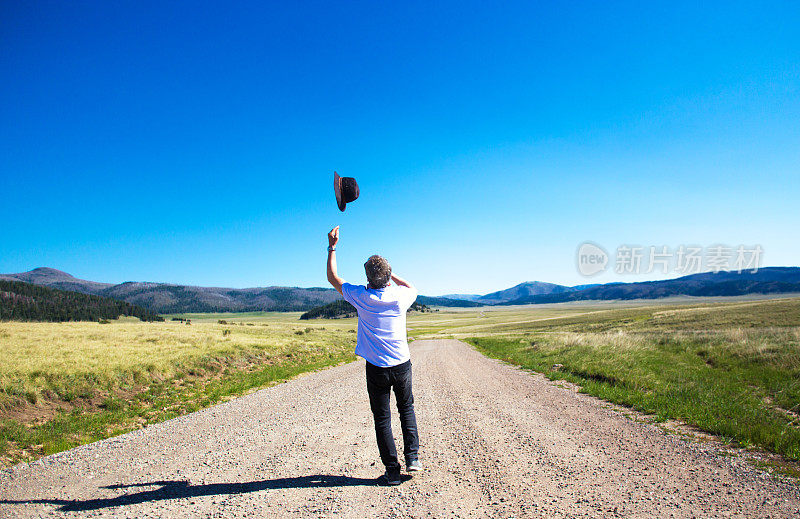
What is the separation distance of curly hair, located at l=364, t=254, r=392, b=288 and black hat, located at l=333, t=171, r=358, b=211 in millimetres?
871

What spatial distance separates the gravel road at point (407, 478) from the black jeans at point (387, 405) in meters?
0.37

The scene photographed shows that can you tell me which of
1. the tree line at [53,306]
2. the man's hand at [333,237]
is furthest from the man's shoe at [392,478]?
the tree line at [53,306]

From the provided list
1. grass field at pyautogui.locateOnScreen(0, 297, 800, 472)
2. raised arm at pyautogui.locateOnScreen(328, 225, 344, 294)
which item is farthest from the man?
grass field at pyautogui.locateOnScreen(0, 297, 800, 472)

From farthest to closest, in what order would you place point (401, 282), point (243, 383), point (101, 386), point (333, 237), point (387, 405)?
point (243, 383)
point (101, 386)
point (401, 282)
point (333, 237)
point (387, 405)

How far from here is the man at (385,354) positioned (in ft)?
15.0

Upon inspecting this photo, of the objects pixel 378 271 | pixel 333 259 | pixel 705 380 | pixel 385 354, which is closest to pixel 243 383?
pixel 333 259

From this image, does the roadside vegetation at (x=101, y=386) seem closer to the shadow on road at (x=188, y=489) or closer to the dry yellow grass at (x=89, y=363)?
the dry yellow grass at (x=89, y=363)

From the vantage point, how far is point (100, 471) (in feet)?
17.3

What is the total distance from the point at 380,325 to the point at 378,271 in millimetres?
695

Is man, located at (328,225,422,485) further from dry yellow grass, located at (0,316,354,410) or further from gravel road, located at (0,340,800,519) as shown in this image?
dry yellow grass, located at (0,316,354,410)

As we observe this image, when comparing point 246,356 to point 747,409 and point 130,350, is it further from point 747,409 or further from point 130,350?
point 747,409

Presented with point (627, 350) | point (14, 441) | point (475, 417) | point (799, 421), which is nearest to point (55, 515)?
point (14, 441)

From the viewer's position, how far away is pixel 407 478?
4703mm

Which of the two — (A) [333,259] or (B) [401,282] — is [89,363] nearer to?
(A) [333,259]
